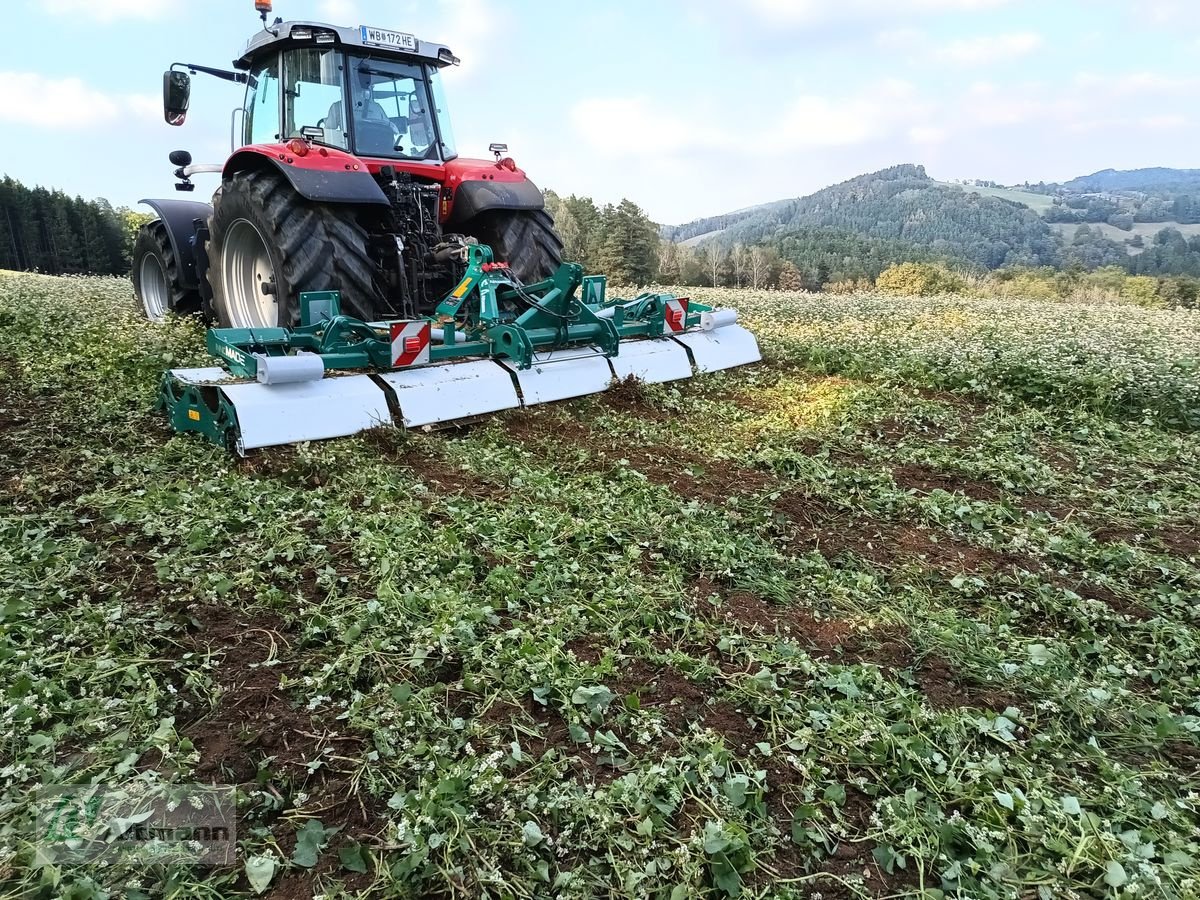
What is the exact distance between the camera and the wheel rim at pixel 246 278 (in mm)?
5957

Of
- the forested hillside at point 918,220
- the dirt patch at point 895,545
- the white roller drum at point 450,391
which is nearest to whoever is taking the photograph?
the dirt patch at point 895,545

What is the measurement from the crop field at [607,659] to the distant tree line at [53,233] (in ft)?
149

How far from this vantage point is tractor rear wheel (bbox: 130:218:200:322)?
7520 millimetres

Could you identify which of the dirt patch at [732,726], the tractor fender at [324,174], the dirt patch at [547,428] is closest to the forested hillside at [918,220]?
the tractor fender at [324,174]

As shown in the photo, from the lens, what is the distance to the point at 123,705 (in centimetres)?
214

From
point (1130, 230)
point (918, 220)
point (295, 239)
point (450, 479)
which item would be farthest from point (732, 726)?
point (1130, 230)

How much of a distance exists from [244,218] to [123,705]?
4.40 metres

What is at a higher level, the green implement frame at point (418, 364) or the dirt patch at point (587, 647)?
the green implement frame at point (418, 364)

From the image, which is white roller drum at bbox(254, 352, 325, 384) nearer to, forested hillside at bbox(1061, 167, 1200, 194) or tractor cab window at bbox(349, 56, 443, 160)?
tractor cab window at bbox(349, 56, 443, 160)

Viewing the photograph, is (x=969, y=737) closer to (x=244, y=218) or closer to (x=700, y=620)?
(x=700, y=620)

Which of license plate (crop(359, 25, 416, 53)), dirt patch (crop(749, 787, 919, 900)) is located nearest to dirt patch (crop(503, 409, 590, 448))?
dirt patch (crop(749, 787, 919, 900))

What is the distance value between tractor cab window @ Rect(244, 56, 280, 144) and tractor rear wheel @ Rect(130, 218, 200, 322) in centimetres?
159

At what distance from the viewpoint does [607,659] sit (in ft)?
8.00

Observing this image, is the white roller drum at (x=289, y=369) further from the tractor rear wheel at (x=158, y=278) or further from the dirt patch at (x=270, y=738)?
the tractor rear wheel at (x=158, y=278)
